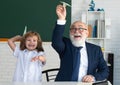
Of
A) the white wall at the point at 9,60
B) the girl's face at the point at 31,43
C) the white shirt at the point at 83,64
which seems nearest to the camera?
the white shirt at the point at 83,64

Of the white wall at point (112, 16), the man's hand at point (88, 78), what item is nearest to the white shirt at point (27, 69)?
the man's hand at point (88, 78)

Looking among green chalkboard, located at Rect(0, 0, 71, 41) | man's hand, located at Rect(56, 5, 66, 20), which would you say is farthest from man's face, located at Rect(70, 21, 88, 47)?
green chalkboard, located at Rect(0, 0, 71, 41)

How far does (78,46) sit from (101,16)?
2669mm

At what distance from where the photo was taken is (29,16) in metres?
5.16

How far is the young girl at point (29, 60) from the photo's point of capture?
2785 millimetres

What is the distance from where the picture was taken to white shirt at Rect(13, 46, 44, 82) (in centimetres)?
278

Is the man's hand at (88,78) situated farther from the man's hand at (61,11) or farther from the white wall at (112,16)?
the white wall at (112,16)

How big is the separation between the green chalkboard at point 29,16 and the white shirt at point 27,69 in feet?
7.24

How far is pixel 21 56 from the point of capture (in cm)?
291

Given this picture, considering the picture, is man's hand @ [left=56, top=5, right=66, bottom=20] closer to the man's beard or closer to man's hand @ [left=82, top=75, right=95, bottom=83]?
the man's beard

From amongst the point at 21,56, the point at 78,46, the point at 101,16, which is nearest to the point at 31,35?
the point at 21,56

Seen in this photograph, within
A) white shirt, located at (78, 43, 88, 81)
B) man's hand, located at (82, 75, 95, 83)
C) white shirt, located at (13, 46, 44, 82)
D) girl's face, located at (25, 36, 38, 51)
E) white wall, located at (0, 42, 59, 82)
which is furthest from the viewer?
white wall, located at (0, 42, 59, 82)

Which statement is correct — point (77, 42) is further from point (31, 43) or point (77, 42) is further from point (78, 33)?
point (31, 43)

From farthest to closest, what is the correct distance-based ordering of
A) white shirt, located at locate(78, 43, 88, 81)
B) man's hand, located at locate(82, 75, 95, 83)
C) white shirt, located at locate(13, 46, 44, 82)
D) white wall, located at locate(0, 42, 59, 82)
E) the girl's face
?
white wall, located at locate(0, 42, 59, 82) → the girl's face → white shirt, located at locate(13, 46, 44, 82) → white shirt, located at locate(78, 43, 88, 81) → man's hand, located at locate(82, 75, 95, 83)
